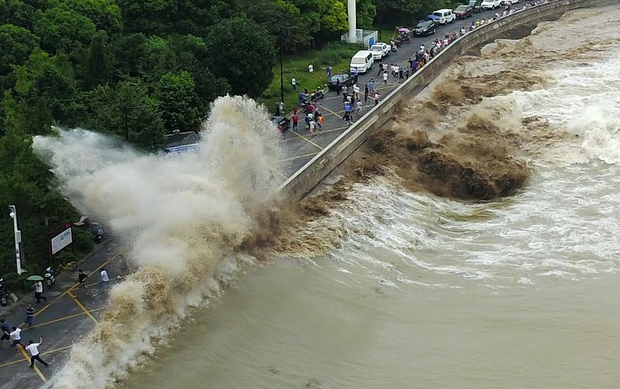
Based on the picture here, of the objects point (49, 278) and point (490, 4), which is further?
point (490, 4)

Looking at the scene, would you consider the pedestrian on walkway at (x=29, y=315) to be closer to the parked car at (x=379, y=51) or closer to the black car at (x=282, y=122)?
the black car at (x=282, y=122)

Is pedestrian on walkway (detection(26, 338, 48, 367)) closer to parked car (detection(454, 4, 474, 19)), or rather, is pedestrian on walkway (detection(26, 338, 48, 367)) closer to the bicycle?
the bicycle

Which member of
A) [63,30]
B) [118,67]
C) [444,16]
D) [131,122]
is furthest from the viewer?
[444,16]

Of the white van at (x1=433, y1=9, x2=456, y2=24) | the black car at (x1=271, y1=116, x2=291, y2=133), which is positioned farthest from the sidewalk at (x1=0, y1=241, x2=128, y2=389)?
the white van at (x1=433, y1=9, x2=456, y2=24)

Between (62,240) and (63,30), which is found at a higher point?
(63,30)

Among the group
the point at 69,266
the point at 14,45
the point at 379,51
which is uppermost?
the point at 14,45

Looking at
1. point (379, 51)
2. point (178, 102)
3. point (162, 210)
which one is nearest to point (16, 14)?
point (178, 102)

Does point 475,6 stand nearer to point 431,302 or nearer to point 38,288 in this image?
point 431,302
